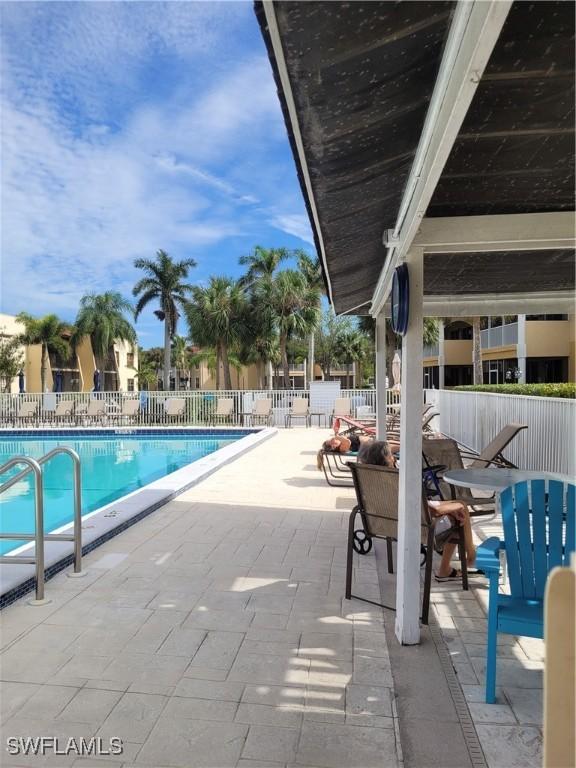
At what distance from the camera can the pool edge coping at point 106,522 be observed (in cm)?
366

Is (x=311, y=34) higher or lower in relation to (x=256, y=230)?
lower

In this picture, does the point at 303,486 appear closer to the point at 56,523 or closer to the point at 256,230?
the point at 56,523

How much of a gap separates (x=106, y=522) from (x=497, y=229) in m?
4.21

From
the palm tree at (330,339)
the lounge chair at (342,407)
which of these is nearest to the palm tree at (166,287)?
the palm tree at (330,339)

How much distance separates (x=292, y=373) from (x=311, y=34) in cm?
5737

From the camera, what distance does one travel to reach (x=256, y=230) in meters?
55.3

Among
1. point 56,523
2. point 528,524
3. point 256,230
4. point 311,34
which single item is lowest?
point 56,523

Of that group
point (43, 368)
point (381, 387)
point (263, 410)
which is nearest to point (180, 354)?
point (43, 368)

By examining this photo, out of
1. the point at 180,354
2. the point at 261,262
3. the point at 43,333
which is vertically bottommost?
the point at 180,354

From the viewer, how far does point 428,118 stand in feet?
5.85

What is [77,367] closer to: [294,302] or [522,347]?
[294,302]

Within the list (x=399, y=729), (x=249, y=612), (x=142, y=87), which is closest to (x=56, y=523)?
(x=249, y=612)

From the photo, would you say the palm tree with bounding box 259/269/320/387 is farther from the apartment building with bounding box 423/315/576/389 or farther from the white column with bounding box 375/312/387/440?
the white column with bounding box 375/312/387/440

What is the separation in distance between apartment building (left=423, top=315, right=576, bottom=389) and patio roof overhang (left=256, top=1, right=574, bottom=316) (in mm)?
20628
